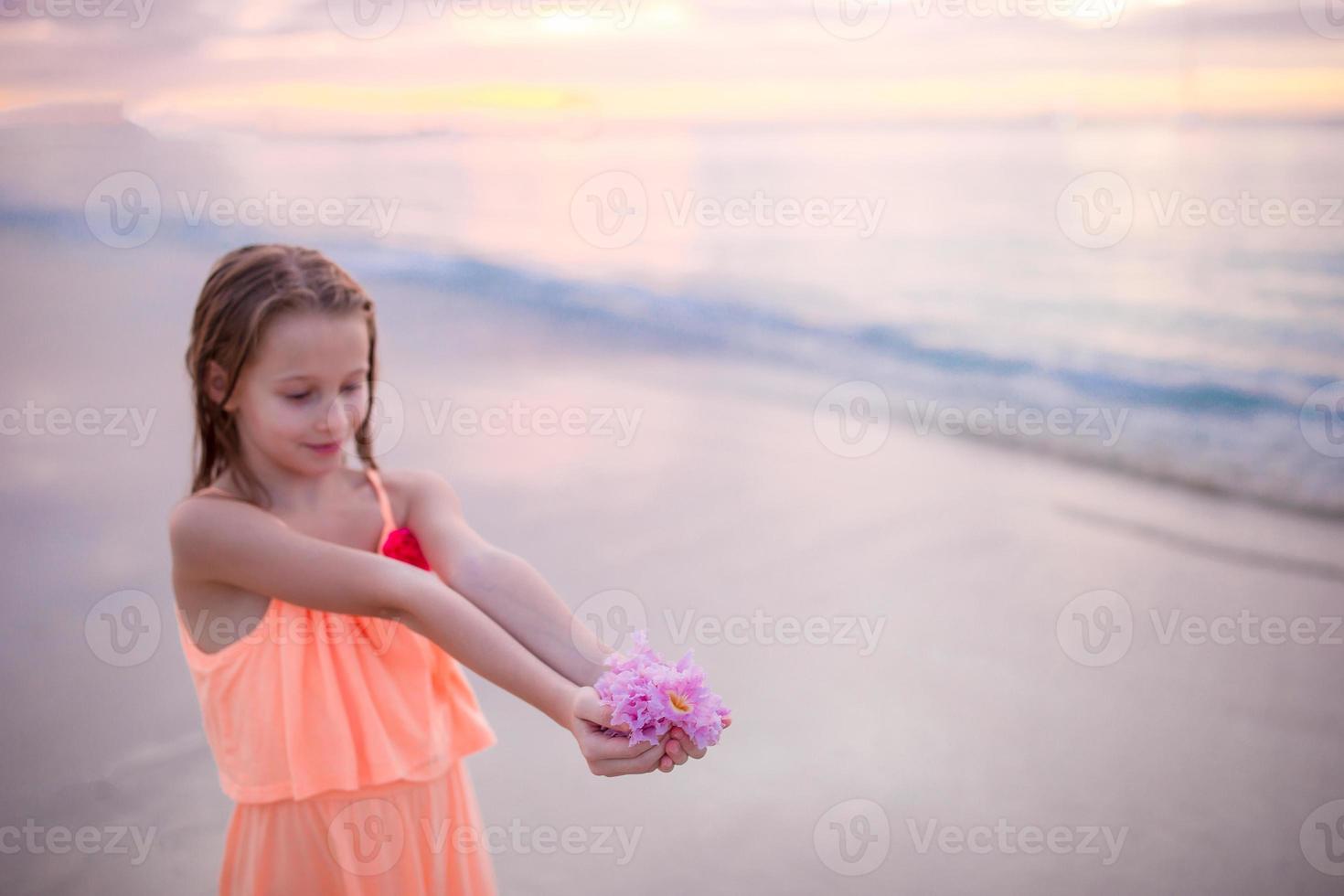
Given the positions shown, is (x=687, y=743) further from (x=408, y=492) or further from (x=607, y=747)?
(x=408, y=492)

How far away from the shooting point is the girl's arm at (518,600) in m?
1.68

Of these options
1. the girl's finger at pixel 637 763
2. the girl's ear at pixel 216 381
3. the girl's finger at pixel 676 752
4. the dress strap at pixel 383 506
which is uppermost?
the girl's ear at pixel 216 381

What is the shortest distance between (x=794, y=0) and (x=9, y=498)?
8521mm

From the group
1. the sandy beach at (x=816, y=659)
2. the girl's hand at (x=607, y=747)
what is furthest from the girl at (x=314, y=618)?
the sandy beach at (x=816, y=659)

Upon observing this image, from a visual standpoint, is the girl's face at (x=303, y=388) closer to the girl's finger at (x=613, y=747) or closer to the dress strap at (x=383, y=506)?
the dress strap at (x=383, y=506)

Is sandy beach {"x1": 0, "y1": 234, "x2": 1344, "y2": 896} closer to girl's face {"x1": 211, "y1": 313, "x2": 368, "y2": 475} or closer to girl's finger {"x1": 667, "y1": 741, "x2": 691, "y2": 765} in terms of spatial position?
girl's finger {"x1": 667, "y1": 741, "x2": 691, "y2": 765}

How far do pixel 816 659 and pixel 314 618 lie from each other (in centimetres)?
204

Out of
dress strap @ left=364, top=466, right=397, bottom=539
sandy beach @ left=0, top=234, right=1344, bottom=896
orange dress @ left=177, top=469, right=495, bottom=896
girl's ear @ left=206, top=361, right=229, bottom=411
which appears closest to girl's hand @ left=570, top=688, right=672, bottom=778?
orange dress @ left=177, top=469, right=495, bottom=896

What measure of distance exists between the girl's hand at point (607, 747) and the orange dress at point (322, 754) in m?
0.38

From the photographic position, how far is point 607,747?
4.91 feet

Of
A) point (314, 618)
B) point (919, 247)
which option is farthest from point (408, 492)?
point (919, 247)

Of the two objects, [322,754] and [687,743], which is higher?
[687,743]

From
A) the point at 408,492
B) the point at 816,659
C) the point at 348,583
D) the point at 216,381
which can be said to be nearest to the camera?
the point at 348,583

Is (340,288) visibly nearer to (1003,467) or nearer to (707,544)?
(707,544)
